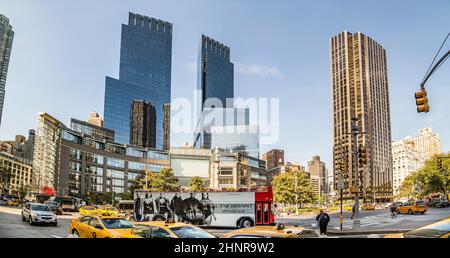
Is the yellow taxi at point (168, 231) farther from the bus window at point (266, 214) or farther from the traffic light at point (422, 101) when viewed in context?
the traffic light at point (422, 101)

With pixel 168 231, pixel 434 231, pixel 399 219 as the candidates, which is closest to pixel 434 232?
pixel 434 231

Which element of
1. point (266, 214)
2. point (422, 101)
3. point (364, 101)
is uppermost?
point (364, 101)

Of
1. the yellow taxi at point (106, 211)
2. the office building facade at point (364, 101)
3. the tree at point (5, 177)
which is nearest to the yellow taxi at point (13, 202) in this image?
the tree at point (5, 177)

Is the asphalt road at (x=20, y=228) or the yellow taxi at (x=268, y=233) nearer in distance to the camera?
the yellow taxi at (x=268, y=233)

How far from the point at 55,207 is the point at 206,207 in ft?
10.7

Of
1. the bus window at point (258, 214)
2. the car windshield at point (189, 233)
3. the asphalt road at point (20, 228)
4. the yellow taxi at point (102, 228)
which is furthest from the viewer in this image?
the bus window at point (258, 214)

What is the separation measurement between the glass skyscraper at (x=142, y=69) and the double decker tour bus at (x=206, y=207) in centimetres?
150

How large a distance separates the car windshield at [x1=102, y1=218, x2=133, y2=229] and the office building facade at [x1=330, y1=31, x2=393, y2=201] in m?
4.13

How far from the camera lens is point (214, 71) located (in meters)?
6.40

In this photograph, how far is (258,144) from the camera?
246 inches

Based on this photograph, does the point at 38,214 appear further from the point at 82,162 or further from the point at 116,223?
the point at 116,223

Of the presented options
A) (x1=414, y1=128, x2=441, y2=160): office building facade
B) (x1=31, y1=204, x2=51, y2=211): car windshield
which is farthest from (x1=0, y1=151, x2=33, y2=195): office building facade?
(x1=414, y1=128, x2=441, y2=160): office building facade

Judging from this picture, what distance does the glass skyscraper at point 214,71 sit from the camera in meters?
6.30
